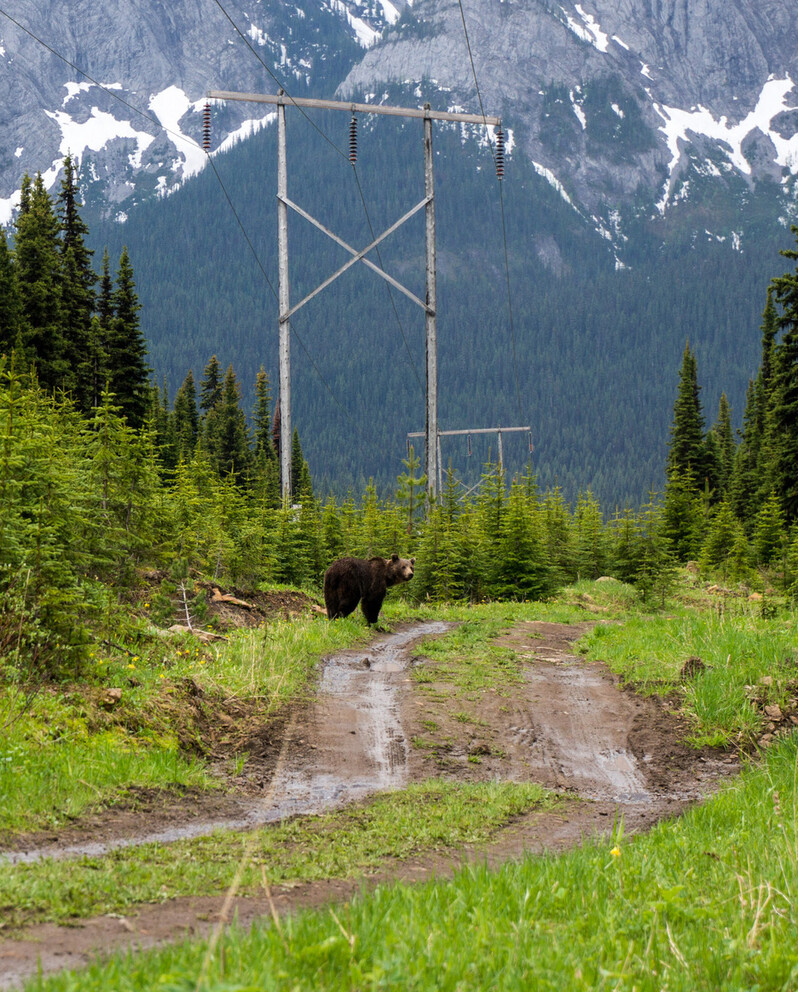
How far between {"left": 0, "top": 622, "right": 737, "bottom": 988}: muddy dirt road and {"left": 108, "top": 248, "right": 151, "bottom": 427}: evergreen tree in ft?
105

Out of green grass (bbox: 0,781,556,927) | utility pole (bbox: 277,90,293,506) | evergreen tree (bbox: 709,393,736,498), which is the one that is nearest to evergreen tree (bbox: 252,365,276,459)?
evergreen tree (bbox: 709,393,736,498)

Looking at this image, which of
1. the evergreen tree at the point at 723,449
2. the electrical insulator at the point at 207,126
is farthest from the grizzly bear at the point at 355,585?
the evergreen tree at the point at 723,449

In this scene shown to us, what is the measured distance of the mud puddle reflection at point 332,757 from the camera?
622cm

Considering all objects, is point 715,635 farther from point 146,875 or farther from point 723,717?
point 146,875

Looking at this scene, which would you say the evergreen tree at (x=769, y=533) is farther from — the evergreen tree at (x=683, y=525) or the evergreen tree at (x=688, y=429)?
the evergreen tree at (x=688, y=429)

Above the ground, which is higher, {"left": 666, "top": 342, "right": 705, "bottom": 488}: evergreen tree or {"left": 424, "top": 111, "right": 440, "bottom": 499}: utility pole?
{"left": 424, "top": 111, "right": 440, "bottom": 499}: utility pole

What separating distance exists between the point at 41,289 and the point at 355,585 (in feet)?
99.2

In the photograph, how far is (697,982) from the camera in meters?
3.56

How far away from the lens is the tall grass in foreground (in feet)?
11.0

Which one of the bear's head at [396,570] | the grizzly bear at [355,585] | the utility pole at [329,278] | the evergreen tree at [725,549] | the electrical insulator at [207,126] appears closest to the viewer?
the grizzly bear at [355,585]

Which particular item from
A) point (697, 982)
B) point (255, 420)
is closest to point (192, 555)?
point (697, 982)

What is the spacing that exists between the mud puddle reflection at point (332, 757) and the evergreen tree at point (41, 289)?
32149mm

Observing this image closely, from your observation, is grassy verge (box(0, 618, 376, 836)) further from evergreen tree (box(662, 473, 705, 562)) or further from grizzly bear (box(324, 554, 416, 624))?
evergreen tree (box(662, 473, 705, 562))

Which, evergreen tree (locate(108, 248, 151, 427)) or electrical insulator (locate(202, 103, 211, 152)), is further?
evergreen tree (locate(108, 248, 151, 427))
